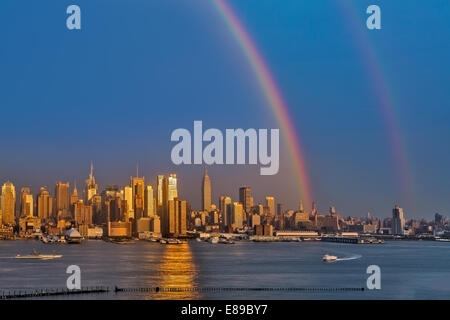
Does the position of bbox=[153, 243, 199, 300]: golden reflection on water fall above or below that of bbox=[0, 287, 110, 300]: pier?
below

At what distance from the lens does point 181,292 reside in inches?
1676

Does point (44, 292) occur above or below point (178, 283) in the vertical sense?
above

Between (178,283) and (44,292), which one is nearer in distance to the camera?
(44,292)

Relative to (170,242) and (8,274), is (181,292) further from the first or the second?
(170,242)

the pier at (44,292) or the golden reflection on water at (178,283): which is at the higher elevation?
the pier at (44,292)

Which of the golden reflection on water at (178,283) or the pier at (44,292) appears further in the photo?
the golden reflection on water at (178,283)

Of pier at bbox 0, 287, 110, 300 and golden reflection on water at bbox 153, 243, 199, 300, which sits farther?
golden reflection on water at bbox 153, 243, 199, 300

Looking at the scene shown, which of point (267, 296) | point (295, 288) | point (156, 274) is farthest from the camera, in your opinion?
point (156, 274)

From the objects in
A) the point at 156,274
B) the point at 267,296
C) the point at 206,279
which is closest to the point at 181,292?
the point at 267,296

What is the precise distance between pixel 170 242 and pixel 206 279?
373ft

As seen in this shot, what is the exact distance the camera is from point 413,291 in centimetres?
4647
